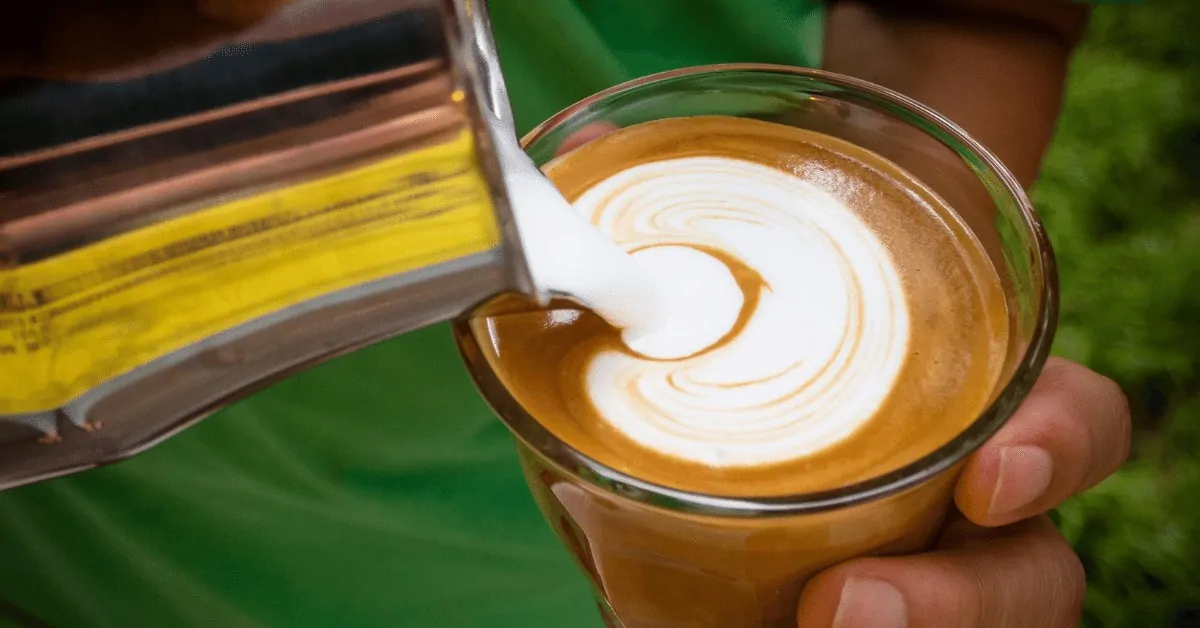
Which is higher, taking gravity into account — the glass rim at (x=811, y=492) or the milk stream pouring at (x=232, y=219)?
the milk stream pouring at (x=232, y=219)

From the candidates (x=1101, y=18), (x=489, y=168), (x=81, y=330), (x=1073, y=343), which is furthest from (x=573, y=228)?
(x=1101, y=18)

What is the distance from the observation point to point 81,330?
1.09ft

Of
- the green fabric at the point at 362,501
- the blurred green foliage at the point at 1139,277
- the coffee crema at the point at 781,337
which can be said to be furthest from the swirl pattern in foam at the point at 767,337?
the blurred green foliage at the point at 1139,277

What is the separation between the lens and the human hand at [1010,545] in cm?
49

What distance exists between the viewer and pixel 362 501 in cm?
82

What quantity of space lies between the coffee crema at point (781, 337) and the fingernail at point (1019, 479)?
0.08 m

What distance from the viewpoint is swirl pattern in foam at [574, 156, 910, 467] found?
1.53 ft

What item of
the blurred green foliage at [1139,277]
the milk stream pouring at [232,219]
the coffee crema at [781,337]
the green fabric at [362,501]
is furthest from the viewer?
the blurred green foliage at [1139,277]

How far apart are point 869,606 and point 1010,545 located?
0.61ft

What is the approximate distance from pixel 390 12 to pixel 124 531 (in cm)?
58

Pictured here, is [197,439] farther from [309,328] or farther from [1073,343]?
[1073,343]

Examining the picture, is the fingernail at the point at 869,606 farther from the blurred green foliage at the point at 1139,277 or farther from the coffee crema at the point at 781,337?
the blurred green foliage at the point at 1139,277

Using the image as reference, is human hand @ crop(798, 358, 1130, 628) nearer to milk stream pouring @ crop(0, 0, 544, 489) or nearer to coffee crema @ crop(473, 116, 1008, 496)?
coffee crema @ crop(473, 116, 1008, 496)

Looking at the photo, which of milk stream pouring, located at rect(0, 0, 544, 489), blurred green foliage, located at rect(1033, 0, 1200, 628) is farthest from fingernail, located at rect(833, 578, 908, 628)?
blurred green foliage, located at rect(1033, 0, 1200, 628)
